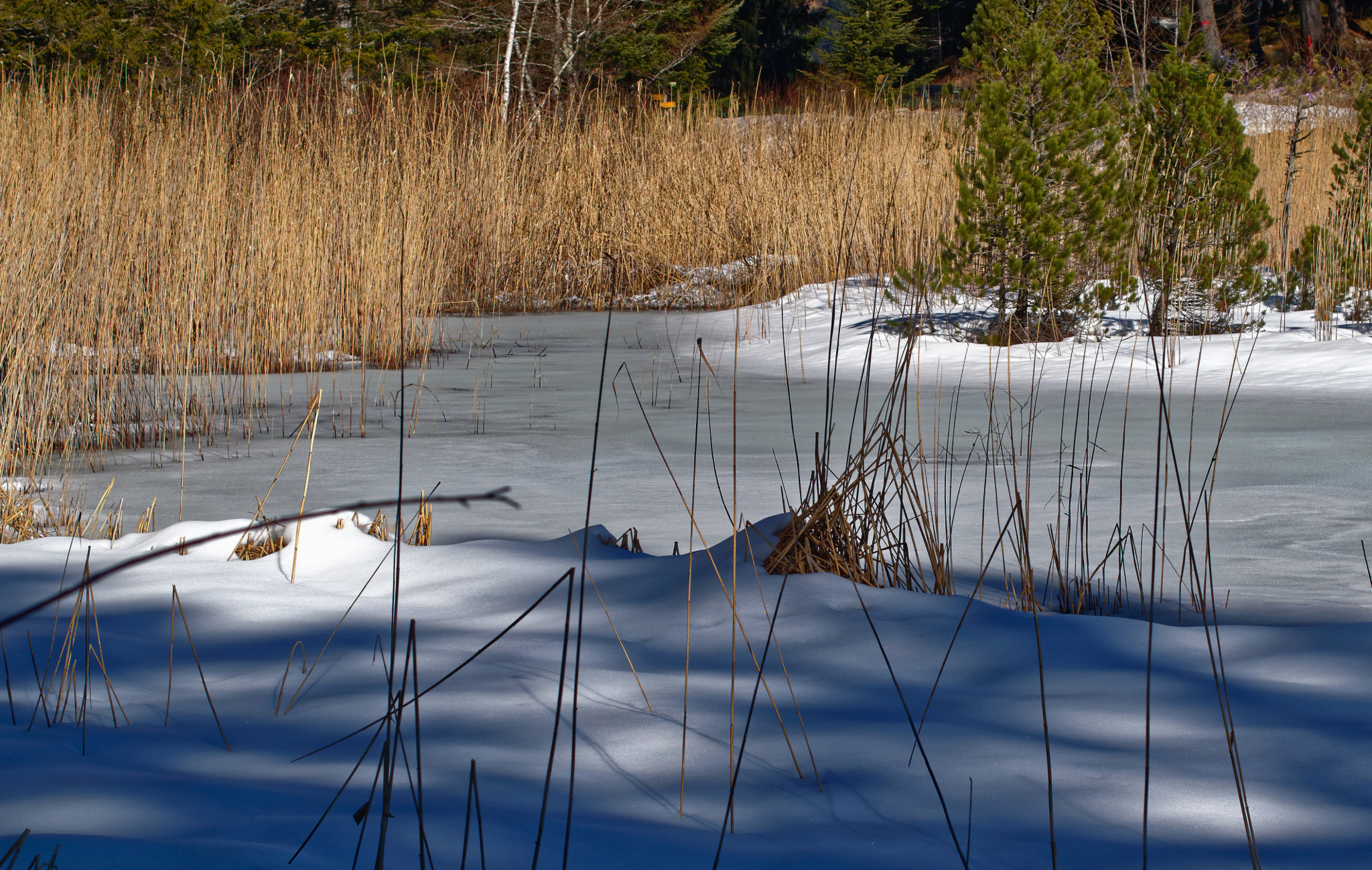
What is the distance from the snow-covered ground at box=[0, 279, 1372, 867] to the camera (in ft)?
3.87

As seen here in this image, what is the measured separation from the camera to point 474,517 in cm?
296

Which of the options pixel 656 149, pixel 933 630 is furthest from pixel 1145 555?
pixel 656 149

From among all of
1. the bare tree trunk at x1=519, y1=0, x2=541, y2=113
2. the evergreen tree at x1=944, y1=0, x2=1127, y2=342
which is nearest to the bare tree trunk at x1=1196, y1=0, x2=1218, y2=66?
the bare tree trunk at x1=519, y1=0, x2=541, y2=113

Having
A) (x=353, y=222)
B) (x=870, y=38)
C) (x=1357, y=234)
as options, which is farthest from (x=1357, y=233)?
(x=870, y=38)

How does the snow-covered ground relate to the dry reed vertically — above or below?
below

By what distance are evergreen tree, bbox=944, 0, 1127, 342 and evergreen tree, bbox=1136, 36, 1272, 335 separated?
0.73 ft

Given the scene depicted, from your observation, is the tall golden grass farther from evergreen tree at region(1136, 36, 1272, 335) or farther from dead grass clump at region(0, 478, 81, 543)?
evergreen tree at region(1136, 36, 1272, 335)

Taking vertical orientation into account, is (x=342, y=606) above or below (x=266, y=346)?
below

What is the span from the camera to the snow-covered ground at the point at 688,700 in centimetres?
118

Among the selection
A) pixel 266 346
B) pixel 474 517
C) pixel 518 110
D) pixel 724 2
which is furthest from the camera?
pixel 724 2

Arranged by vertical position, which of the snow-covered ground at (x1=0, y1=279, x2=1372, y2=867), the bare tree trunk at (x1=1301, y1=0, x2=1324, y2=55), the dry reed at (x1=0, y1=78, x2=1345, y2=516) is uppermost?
the bare tree trunk at (x1=1301, y1=0, x2=1324, y2=55)

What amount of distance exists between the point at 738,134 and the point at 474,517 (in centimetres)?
736

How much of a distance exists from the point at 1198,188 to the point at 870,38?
15.1m

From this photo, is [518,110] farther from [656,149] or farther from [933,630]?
[933,630]
